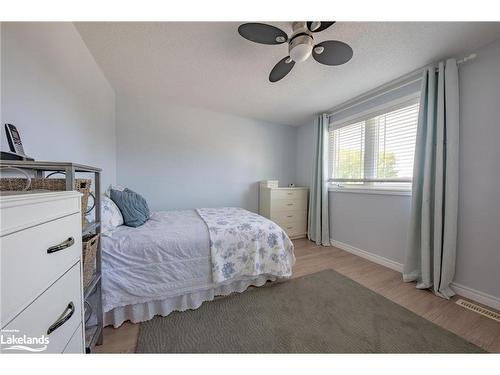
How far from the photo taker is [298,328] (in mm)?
1286

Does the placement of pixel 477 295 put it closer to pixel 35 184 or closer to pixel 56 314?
pixel 56 314

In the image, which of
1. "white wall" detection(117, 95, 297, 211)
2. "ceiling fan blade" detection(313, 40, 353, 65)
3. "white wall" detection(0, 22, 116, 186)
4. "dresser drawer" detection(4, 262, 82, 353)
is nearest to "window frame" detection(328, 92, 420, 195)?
"white wall" detection(117, 95, 297, 211)

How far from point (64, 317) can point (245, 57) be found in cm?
209

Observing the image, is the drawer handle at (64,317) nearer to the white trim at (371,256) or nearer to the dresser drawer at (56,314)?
the dresser drawer at (56,314)

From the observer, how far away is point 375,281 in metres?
1.93

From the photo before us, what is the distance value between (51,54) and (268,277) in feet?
7.89

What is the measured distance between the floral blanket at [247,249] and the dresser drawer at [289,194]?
4.21 feet

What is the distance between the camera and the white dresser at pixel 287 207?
10.3ft

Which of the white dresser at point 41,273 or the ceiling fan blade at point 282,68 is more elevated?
the ceiling fan blade at point 282,68

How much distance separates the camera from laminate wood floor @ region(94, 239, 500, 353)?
1.19 metres

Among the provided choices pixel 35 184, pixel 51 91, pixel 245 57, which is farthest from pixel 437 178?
pixel 51 91

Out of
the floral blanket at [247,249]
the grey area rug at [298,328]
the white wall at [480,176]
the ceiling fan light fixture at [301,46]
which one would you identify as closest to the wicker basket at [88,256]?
the grey area rug at [298,328]

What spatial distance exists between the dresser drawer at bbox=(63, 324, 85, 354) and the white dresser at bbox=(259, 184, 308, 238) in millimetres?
2548
